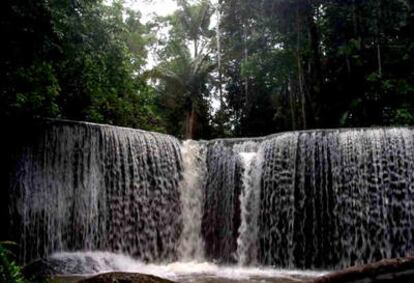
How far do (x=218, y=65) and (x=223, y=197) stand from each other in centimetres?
1321

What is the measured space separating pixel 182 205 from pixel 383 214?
5.41 metres

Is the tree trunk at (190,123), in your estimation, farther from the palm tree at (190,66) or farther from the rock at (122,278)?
the rock at (122,278)

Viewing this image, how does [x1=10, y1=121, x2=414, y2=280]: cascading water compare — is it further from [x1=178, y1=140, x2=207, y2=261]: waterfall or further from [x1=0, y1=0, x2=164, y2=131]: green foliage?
[x1=0, y1=0, x2=164, y2=131]: green foliage

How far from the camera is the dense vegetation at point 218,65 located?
422 inches

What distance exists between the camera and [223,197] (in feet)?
44.5

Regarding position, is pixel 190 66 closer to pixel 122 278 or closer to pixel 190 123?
pixel 190 123

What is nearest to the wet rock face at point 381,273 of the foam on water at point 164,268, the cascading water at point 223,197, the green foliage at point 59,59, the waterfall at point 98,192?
the foam on water at point 164,268

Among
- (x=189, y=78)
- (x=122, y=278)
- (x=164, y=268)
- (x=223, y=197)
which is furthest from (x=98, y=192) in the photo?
(x=189, y=78)

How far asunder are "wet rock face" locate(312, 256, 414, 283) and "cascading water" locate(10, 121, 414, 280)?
8.95 meters

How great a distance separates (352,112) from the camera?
19.3 meters

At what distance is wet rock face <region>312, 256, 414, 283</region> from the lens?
7.38 feet

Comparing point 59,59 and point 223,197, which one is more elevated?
point 59,59

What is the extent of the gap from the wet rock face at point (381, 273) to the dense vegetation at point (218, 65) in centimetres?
783

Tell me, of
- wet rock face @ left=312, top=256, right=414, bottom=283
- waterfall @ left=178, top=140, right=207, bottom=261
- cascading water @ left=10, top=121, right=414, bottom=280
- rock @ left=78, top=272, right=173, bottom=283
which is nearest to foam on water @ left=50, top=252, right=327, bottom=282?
cascading water @ left=10, top=121, right=414, bottom=280
